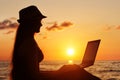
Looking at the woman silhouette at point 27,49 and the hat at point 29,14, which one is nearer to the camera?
the woman silhouette at point 27,49

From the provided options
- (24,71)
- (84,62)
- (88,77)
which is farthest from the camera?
(84,62)

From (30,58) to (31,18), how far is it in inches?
23.4

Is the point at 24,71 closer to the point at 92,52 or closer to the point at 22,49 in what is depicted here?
the point at 22,49

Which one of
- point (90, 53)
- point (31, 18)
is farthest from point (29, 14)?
point (90, 53)

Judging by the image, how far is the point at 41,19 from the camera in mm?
5055

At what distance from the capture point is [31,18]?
5.05 meters

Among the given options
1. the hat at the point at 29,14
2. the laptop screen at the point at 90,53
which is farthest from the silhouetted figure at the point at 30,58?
the laptop screen at the point at 90,53

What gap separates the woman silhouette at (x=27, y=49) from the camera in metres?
4.75

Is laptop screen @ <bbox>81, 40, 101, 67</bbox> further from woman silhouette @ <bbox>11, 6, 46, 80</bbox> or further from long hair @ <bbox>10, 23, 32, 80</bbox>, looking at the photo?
long hair @ <bbox>10, 23, 32, 80</bbox>

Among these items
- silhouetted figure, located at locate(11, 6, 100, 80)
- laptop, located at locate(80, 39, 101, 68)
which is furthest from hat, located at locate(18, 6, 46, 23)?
laptop, located at locate(80, 39, 101, 68)

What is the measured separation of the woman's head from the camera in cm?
502

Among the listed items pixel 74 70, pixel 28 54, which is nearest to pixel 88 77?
pixel 74 70

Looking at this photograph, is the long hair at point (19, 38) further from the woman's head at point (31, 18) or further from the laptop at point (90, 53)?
the laptop at point (90, 53)

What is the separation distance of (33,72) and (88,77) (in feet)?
2.35
